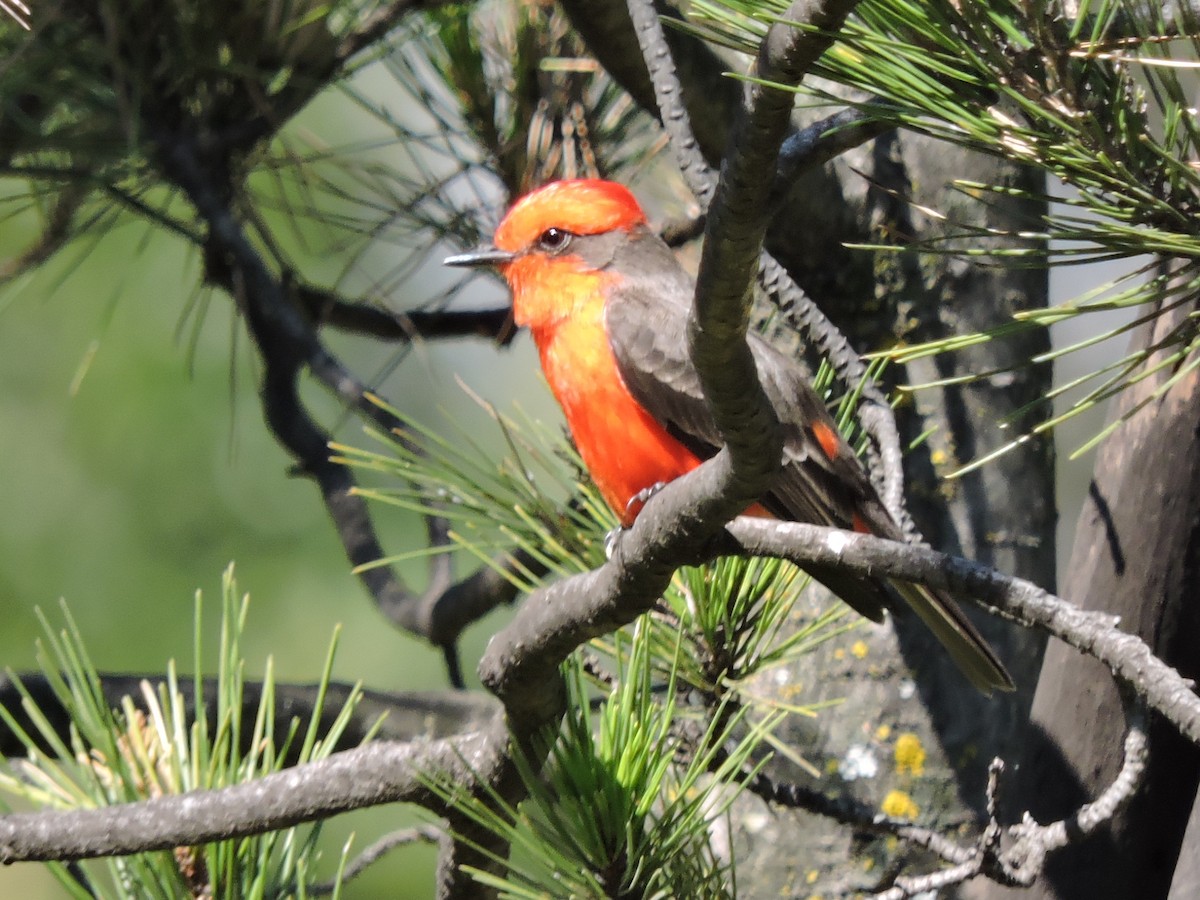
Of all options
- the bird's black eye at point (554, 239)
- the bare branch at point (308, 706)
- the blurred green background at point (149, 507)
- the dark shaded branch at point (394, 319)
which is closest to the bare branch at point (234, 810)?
the bare branch at point (308, 706)

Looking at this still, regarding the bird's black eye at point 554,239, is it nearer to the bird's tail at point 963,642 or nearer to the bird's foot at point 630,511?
the bird's foot at point 630,511

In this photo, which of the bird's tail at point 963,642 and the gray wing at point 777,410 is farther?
the gray wing at point 777,410

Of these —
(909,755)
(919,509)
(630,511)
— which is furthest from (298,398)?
(909,755)

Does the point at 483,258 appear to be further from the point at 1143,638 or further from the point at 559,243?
the point at 1143,638

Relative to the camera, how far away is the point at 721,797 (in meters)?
2.28

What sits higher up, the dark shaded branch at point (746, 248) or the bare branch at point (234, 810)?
the dark shaded branch at point (746, 248)

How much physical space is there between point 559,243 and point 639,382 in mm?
617

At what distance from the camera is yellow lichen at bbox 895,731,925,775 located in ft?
10.5

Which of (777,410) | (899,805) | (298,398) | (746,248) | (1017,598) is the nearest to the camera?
(746,248)

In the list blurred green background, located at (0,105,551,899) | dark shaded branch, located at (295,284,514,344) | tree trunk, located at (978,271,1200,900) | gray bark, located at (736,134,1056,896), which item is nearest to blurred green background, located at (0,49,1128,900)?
blurred green background, located at (0,105,551,899)

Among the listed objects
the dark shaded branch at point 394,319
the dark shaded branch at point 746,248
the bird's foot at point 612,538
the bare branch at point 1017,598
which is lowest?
the bird's foot at point 612,538

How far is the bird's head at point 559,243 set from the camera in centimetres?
358

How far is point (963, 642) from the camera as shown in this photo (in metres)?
2.98

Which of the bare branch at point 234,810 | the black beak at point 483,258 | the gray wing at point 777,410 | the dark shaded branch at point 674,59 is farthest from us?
the black beak at point 483,258
